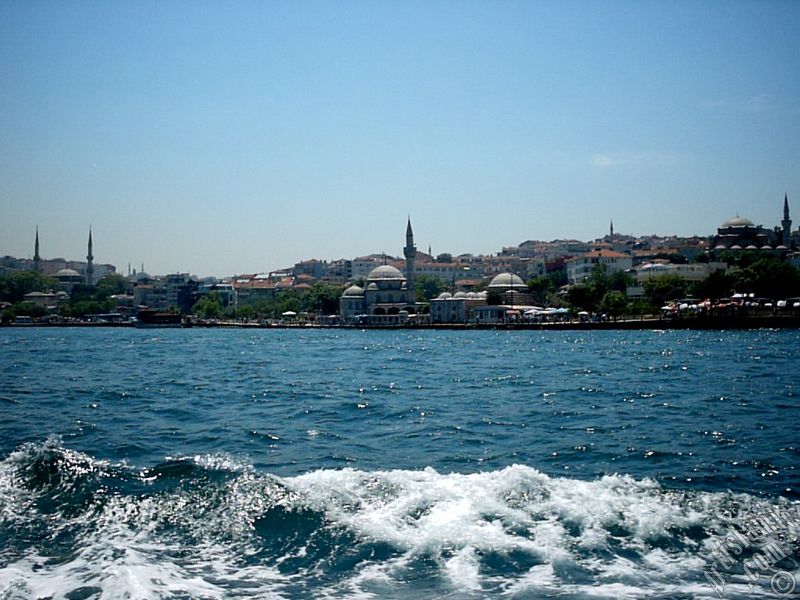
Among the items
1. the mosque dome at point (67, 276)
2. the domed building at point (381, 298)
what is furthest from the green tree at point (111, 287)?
the domed building at point (381, 298)

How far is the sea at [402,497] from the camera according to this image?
5777mm

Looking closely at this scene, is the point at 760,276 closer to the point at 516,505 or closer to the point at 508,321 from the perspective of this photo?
the point at 508,321

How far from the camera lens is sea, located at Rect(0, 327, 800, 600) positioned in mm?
5777

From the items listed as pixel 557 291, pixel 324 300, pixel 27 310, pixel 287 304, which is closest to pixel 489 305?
pixel 557 291

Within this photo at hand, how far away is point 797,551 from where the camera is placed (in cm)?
612

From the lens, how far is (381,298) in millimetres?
80062

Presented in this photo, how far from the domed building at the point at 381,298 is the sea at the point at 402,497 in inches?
2447

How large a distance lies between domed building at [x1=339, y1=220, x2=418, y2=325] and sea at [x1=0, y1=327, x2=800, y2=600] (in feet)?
→ 204

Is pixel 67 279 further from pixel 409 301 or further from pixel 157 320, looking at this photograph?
pixel 409 301

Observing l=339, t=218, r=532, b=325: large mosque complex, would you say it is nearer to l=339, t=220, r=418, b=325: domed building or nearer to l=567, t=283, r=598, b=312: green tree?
l=339, t=220, r=418, b=325: domed building

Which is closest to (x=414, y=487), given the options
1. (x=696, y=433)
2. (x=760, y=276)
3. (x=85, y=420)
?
(x=696, y=433)

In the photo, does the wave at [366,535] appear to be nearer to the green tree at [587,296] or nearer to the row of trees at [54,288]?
the green tree at [587,296]

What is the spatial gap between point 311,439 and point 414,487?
11.9ft

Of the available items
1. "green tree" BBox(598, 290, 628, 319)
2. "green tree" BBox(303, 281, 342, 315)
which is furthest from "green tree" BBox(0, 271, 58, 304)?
"green tree" BBox(598, 290, 628, 319)
